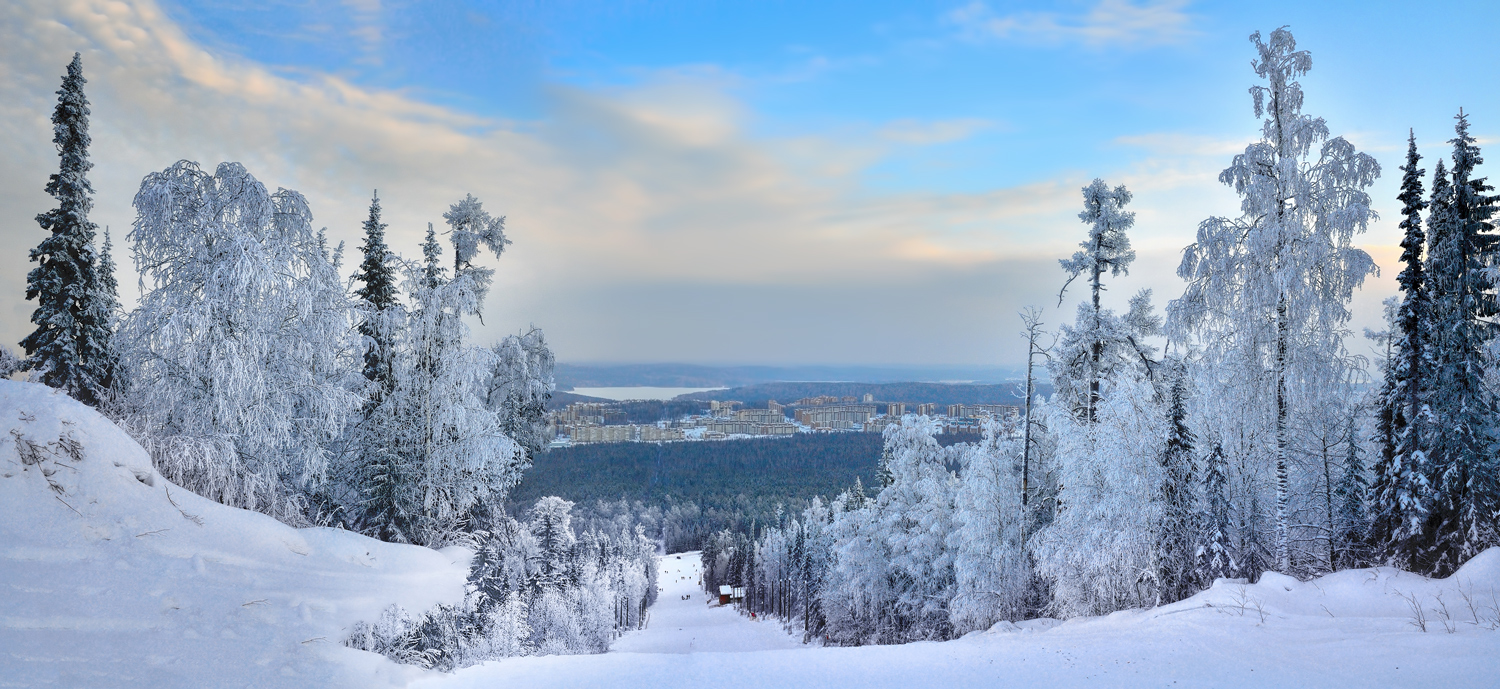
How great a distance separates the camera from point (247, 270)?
1312 centimetres

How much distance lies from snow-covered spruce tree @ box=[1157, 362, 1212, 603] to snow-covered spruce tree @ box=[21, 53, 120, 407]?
23.4 metres

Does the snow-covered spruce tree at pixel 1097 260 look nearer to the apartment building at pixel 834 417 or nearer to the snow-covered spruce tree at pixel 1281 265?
the snow-covered spruce tree at pixel 1281 265

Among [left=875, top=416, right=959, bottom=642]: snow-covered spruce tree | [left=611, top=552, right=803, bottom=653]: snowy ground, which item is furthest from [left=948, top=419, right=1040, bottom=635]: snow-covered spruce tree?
[left=611, top=552, right=803, bottom=653]: snowy ground

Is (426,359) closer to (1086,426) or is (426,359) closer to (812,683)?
→ (812,683)

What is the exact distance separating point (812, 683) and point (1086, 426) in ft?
35.1

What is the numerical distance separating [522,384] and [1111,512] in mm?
17009

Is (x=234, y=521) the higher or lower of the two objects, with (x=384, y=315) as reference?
lower

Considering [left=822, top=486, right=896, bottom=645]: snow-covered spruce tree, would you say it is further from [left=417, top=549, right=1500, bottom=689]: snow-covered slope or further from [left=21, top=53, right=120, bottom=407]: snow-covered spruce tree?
[left=21, top=53, right=120, bottom=407]: snow-covered spruce tree

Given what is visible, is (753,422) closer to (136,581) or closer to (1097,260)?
(1097,260)

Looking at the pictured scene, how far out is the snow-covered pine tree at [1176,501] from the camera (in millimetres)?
14180

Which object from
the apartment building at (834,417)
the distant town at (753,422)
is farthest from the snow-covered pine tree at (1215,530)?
the apartment building at (834,417)

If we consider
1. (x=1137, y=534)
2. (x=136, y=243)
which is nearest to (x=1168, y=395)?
(x=1137, y=534)

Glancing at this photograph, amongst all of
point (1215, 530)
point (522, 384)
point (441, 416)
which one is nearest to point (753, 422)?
point (522, 384)

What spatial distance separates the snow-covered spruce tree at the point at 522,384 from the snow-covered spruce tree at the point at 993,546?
1351cm
